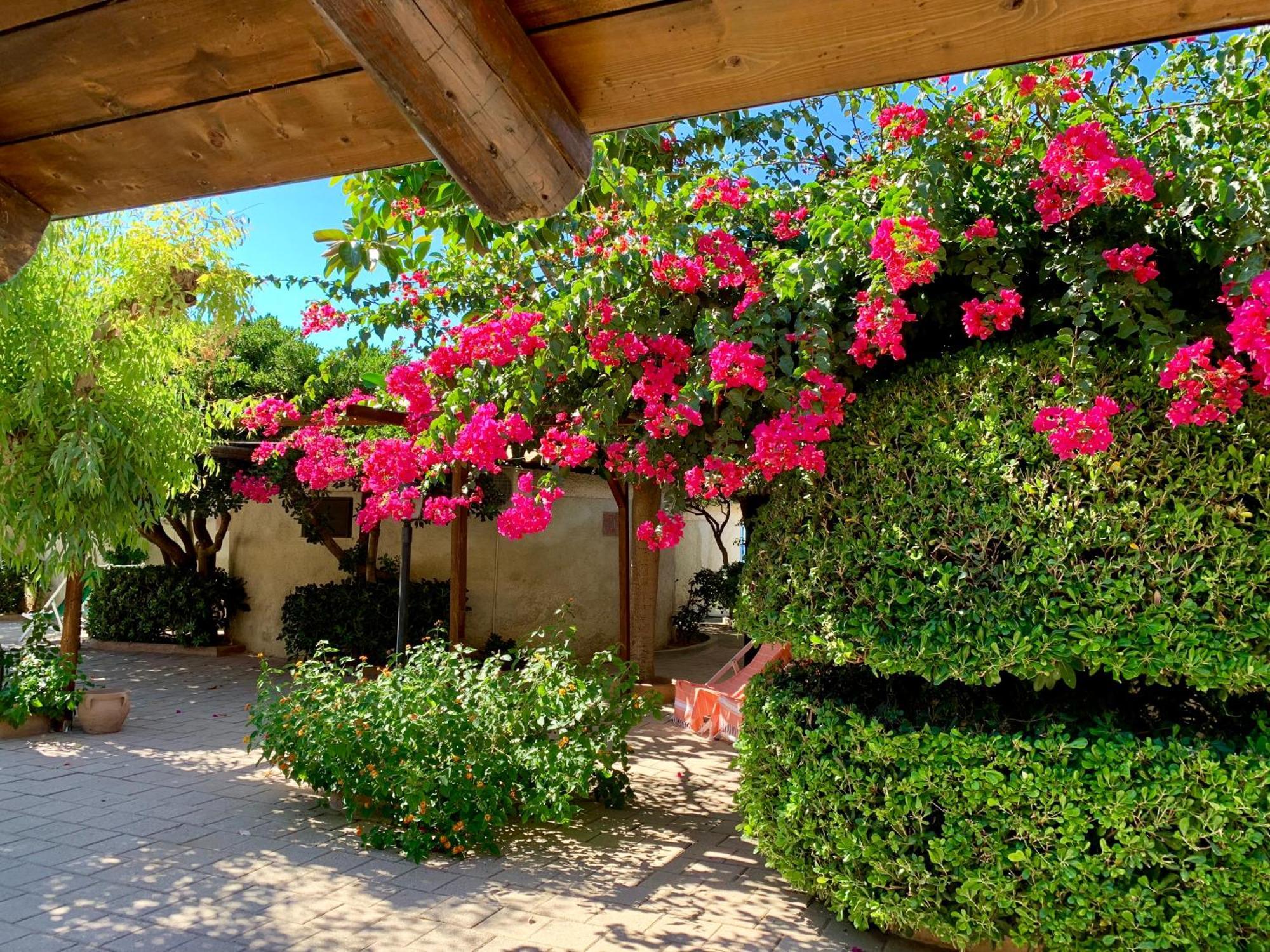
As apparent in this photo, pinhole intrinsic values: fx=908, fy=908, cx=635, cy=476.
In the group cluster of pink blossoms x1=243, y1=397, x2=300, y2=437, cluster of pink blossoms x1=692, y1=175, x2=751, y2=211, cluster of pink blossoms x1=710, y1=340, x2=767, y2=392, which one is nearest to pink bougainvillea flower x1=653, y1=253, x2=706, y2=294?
cluster of pink blossoms x1=692, y1=175, x2=751, y2=211

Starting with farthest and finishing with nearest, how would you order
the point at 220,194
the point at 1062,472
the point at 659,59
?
1. the point at 1062,472
2. the point at 220,194
3. the point at 659,59

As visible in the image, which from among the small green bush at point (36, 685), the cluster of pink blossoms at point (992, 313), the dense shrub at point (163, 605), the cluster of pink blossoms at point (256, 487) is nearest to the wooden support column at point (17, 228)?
the cluster of pink blossoms at point (992, 313)

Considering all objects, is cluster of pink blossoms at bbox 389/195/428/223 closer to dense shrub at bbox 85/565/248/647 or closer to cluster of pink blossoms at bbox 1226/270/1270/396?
cluster of pink blossoms at bbox 1226/270/1270/396

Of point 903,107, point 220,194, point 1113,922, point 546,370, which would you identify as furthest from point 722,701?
point 220,194

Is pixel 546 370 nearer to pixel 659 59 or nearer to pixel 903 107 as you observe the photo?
pixel 903 107

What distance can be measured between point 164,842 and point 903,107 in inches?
190

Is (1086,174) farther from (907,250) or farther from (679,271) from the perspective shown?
(679,271)

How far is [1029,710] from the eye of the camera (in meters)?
3.43

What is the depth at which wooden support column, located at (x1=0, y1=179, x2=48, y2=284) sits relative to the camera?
170 cm

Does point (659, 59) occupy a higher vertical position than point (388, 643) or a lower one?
higher

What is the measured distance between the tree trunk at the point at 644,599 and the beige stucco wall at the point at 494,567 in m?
0.99

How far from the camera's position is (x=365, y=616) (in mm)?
9922

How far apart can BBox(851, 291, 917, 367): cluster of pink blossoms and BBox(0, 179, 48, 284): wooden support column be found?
258cm

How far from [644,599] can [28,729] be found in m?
5.09
